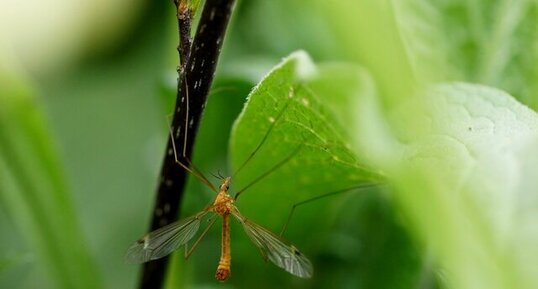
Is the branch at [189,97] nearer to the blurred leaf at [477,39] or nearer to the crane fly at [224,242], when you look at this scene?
the crane fly at [224,242]

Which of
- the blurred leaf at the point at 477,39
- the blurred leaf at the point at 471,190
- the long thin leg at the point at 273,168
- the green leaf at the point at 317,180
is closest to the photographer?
the blurred leaf at the point at 471,190

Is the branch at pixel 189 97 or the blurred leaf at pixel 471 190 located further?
the branch at pixel 189 97

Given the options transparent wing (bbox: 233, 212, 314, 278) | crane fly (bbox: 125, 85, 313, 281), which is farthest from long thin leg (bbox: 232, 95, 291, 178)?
transparent wing (bbox: 233, 212, 314, 278)

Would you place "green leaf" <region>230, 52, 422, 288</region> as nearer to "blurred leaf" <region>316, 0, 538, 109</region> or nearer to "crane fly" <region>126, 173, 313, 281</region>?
"crane fly" <region>126, 173, 313, 281</region>

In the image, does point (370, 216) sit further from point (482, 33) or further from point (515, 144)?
point (515, 144)

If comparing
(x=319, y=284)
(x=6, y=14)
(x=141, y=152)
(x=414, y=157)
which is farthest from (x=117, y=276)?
(x=414, y=157)

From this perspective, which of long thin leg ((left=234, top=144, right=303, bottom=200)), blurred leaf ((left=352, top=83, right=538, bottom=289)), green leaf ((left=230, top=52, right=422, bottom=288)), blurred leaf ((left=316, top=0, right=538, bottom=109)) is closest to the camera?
blurred leaf ((left=352, top=83, right=538, bottom=289))

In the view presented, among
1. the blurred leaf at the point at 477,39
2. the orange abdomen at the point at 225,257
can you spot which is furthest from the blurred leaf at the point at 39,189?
the blurred leaf at the point at 477,39
